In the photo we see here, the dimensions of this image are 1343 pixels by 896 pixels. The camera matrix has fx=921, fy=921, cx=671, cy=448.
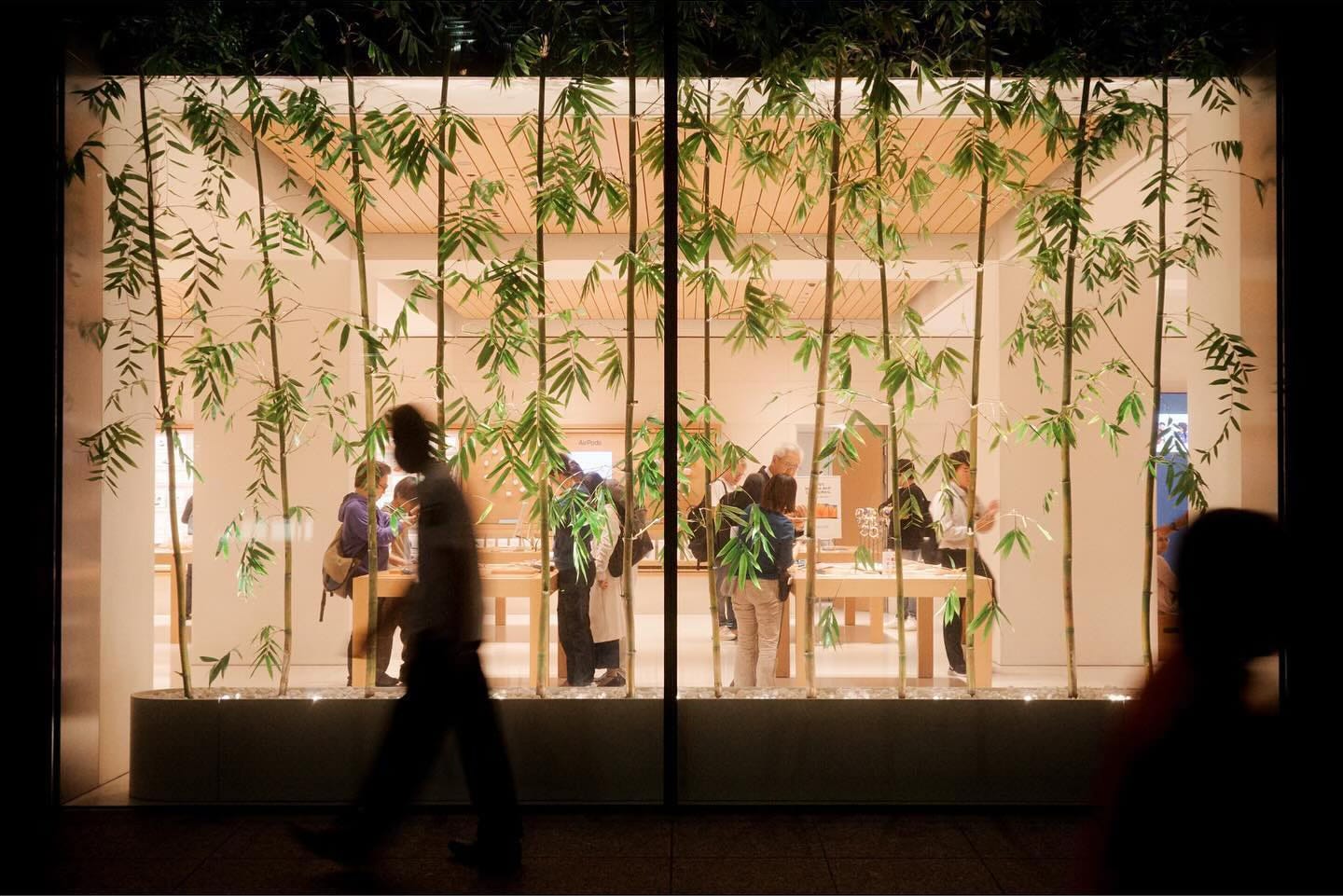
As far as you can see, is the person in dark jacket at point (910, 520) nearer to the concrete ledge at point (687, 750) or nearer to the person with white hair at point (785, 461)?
the person with white hair at point (785, 461)

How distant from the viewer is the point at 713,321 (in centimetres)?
455

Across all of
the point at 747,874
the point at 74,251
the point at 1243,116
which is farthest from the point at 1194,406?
the point at 74,251

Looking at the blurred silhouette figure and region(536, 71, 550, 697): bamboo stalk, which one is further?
region(536, 71, 550, 697): bamboo stalk

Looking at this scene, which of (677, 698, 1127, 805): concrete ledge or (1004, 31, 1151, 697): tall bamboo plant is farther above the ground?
(1004, 31, 1151, 697): tall bamboo plant

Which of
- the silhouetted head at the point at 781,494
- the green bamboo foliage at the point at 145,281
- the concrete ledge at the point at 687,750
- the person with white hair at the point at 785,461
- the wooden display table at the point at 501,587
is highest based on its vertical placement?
the green bamboo foliage at the point at 145,281

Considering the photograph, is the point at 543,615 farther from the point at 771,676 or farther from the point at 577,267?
the point at 577,267

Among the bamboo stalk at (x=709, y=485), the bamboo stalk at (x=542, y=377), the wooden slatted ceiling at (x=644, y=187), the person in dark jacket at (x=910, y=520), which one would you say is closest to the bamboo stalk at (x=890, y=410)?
the person in dark jacket at (x=910, y=520)

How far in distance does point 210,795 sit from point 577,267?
404cm

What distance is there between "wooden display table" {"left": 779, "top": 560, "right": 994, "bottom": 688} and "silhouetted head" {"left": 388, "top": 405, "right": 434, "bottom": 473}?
1.82m

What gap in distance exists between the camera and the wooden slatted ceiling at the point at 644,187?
4594 millimetres

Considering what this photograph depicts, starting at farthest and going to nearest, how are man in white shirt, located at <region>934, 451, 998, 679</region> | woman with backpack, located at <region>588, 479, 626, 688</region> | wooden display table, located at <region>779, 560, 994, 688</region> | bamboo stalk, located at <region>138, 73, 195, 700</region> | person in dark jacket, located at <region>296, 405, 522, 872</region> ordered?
woman with backpack, located at <region>588, 479, 626, 688</region> → man in white shirt, located at <region>934, 451, 998, 679</region> → wooden display table, located at <region>779, 560, 994, 688</region> → bamboo stalk, located at <region>138, 73, 195, 700</region> → person in dark jacket, located at <region>296, 405, 522, 872</region>

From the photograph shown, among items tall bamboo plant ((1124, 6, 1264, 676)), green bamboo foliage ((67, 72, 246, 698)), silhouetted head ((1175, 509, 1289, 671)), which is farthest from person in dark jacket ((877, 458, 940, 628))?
green bamboo foliage ((67, 72, 246, 698))

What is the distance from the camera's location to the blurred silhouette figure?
4.00 feet

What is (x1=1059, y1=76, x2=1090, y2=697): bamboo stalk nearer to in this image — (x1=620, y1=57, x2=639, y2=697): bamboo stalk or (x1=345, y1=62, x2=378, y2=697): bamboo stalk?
(x1=620, y1=57, x2=639, y2=697): bamboo stalk
